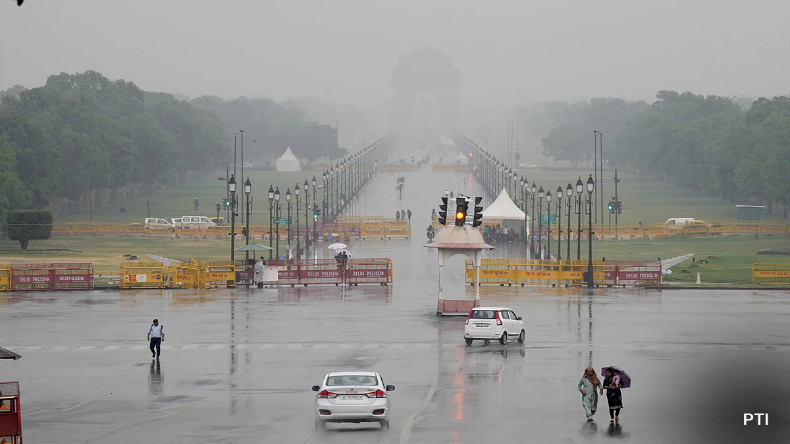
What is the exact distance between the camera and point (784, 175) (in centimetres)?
10300

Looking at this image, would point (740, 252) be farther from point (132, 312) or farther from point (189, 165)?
point (189, 165)

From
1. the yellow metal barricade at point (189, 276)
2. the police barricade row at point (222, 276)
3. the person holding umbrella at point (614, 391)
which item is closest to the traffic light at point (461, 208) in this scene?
the police barricade row at point (222, 276)

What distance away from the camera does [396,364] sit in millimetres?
30859

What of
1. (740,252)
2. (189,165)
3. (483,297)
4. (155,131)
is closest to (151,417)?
(483,297)

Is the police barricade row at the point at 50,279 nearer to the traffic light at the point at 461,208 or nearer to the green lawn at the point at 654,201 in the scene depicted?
the traffic light at the point at 461,208

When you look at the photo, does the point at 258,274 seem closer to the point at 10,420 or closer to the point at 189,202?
the point at 10,420

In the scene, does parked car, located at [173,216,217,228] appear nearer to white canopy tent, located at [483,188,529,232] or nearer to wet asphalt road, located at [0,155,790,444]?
white canopy tent, located at [483,188,529,232]

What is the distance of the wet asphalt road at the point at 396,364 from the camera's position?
74.0 feet

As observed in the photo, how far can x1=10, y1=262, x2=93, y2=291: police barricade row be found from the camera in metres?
54.2

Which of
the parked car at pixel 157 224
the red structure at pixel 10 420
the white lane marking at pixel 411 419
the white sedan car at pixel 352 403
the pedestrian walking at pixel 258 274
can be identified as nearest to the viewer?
the red structure at pixel 10 420

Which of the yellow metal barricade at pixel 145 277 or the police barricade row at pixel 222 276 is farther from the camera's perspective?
the police barricade row at pixel 222 276

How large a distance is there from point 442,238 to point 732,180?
80.8m

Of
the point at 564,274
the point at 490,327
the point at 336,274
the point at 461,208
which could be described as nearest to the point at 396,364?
the point at 490,327

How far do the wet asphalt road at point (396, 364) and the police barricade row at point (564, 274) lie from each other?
313 centimetres
